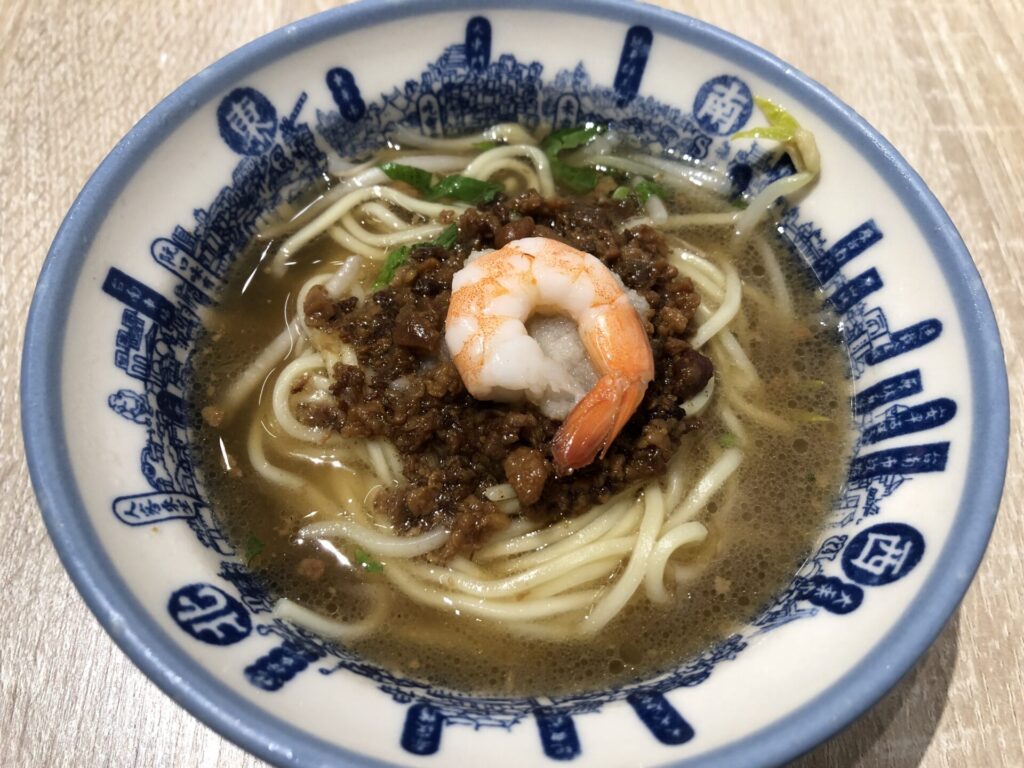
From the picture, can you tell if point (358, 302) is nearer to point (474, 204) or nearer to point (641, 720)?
point (474, 204)

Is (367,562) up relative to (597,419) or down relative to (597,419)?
down

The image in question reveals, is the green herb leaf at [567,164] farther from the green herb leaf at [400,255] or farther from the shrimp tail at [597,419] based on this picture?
the shrimp tail at [597,419]

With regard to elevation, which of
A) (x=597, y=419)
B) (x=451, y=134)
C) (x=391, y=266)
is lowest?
(x=597, y=419)

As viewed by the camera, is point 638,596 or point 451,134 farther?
point 451,134

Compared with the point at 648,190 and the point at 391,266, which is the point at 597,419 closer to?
the point at 391,266

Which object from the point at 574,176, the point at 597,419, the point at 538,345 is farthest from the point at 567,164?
the point at 597,419

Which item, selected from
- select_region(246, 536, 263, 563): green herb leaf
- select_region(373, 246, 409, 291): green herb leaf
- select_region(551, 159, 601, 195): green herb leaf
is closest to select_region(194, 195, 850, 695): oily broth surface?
select_region(246, 536, 263, 563): green herb leaf

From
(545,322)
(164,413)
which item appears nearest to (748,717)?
(545,322)

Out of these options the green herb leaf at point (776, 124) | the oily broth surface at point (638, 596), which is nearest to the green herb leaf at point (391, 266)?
the oily broth surface at point (638, 596)

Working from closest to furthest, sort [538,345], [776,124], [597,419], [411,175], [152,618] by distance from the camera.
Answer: [152,618], [597,419], [538,345], [776,124], [411,175]
